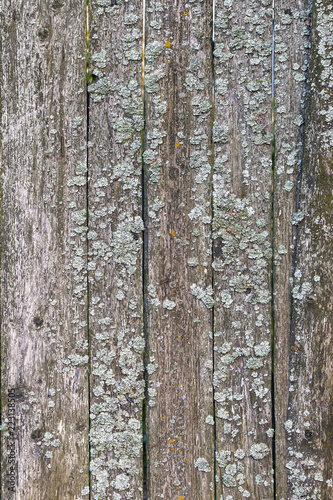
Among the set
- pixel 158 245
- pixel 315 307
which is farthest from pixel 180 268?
pixel 315 307

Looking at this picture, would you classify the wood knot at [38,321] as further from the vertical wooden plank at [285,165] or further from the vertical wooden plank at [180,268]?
the vertical wooden plank at [285,165]

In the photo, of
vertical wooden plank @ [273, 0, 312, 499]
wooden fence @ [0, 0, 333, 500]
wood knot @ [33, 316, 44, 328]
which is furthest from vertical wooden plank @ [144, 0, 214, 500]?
wood knot @ [33, 316, 44, 328]

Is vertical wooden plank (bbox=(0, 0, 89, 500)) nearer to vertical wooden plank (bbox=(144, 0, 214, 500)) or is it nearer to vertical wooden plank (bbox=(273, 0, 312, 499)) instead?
vertical wooden plank (bbox=(144, 0, 214, 500))

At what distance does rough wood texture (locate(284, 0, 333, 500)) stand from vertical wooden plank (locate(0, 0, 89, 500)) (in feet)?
2.46

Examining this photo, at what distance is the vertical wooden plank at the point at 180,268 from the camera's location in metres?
1.22

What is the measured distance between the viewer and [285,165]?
1.21 meters

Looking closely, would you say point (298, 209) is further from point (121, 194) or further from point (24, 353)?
point (24, 353)

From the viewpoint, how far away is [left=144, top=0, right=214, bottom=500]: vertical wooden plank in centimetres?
122

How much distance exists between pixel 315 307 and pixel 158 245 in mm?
579

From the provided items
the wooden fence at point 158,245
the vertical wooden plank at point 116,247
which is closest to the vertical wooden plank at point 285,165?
the wooden fence at point 158,245

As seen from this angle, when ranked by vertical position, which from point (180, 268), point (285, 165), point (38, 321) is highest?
point (285, 165)

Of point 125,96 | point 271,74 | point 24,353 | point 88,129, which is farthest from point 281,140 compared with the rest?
point 24,353

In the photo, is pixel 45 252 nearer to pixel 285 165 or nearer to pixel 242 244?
pixel 242 244

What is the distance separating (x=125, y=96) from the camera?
1224 millimetres
